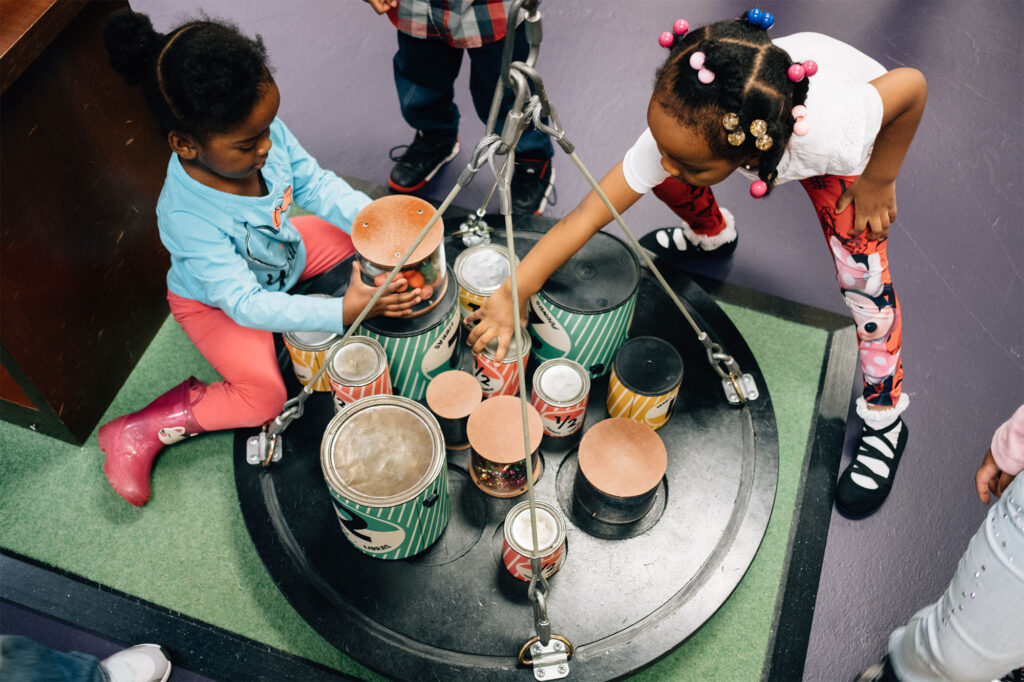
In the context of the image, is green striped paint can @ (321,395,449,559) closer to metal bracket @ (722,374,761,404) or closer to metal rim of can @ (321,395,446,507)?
metal rim of can @ (321,395,446,507)

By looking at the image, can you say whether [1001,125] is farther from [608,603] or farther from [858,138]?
[608,603]

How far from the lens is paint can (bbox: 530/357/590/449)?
1.52 m

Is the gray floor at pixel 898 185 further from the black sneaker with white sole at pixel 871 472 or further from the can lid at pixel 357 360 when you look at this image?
the can lid at pixel 357 360

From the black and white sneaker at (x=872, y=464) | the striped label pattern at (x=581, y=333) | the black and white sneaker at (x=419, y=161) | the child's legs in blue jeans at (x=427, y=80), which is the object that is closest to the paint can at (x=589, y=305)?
the striped label pattern at (x=581, y=333)

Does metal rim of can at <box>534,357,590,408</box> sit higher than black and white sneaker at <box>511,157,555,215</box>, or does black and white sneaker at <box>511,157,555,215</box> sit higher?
metal rim of can at <box>534,357,590,408</box>

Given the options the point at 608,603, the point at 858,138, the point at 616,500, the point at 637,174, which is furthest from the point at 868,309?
the point at 608,603

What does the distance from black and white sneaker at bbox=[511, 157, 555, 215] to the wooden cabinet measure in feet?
3.22

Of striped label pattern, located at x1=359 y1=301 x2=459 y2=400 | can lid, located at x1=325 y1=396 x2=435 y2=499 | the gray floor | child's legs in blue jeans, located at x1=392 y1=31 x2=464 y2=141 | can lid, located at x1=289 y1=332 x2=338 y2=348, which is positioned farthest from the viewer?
child's legs in blue jeans, located at x1=392 y1=31 x2=464 y2=141

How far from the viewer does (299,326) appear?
64.6 inches

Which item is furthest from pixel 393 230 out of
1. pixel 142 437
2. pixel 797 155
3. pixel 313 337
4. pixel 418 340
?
pixel 142 437

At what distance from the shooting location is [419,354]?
1.57 m

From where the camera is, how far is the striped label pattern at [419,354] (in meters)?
1.54

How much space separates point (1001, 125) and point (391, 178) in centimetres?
213

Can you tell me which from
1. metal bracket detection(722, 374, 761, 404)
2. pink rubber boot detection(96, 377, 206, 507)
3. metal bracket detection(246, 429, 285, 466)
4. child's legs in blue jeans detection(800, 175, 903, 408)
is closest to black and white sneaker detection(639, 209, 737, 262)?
child's legs in blue jeans detection(800, 175, 903, 408)
